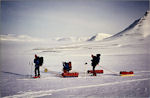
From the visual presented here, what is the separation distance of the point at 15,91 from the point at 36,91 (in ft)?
3.32

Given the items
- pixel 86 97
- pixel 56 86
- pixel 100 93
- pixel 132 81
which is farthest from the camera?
pixel 132 81

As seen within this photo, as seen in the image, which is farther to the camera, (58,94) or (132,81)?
(132,81)

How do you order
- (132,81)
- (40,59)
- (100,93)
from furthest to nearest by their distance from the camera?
(40,59), (132,81), (100,93)

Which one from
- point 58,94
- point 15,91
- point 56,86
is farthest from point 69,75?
point 15,91

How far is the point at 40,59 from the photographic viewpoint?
905 cm

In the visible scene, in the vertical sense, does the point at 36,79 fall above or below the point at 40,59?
below

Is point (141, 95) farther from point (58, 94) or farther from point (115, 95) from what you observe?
point (58, 94)

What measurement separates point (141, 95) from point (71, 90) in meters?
3.29

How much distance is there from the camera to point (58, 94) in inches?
260

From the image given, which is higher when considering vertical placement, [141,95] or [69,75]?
[69,75]

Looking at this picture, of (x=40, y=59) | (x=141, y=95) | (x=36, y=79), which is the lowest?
(x=141, y=95)

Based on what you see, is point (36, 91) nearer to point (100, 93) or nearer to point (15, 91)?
point (15, 91)

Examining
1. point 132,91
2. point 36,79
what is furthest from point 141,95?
point 36,79

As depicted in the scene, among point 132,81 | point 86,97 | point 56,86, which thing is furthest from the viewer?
point 132,81
